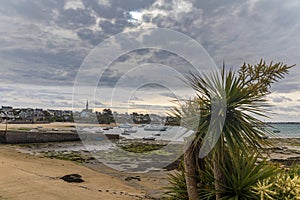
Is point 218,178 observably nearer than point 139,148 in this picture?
Yes

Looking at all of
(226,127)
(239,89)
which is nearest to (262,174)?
(226,127)

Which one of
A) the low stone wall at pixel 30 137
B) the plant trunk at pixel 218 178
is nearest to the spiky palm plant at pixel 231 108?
the plant trunk at pixel 218 178

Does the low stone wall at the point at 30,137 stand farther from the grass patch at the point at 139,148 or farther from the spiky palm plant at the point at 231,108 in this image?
the spiky palm plant at the point at 231,108

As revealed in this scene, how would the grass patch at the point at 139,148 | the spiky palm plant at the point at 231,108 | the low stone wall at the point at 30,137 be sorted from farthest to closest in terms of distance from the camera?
the low stone wall at the point at 30,137, the grass patch at the point at 139,148, the spiky palm plant at the point at 231,108

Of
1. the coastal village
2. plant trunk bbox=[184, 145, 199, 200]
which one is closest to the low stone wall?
the coastal village

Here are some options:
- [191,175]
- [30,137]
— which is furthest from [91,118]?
[191,175]

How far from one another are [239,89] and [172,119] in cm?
133

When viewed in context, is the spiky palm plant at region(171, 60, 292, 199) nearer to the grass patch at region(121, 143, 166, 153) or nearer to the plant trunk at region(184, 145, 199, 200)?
the plant trunk at region(184, 145, 199, 200)

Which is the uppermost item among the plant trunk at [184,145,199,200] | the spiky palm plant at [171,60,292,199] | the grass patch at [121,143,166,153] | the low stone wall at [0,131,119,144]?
the spiky palm plant at [171,60,292,199]

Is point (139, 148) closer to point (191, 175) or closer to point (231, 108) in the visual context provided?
point (191, 175)

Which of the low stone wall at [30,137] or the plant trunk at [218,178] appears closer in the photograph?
the plant trunk at [218,178]

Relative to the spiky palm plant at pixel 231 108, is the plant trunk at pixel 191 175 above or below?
below

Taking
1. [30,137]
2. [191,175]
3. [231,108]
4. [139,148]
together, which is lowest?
[139,148]

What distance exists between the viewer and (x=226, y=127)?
4.29 m
